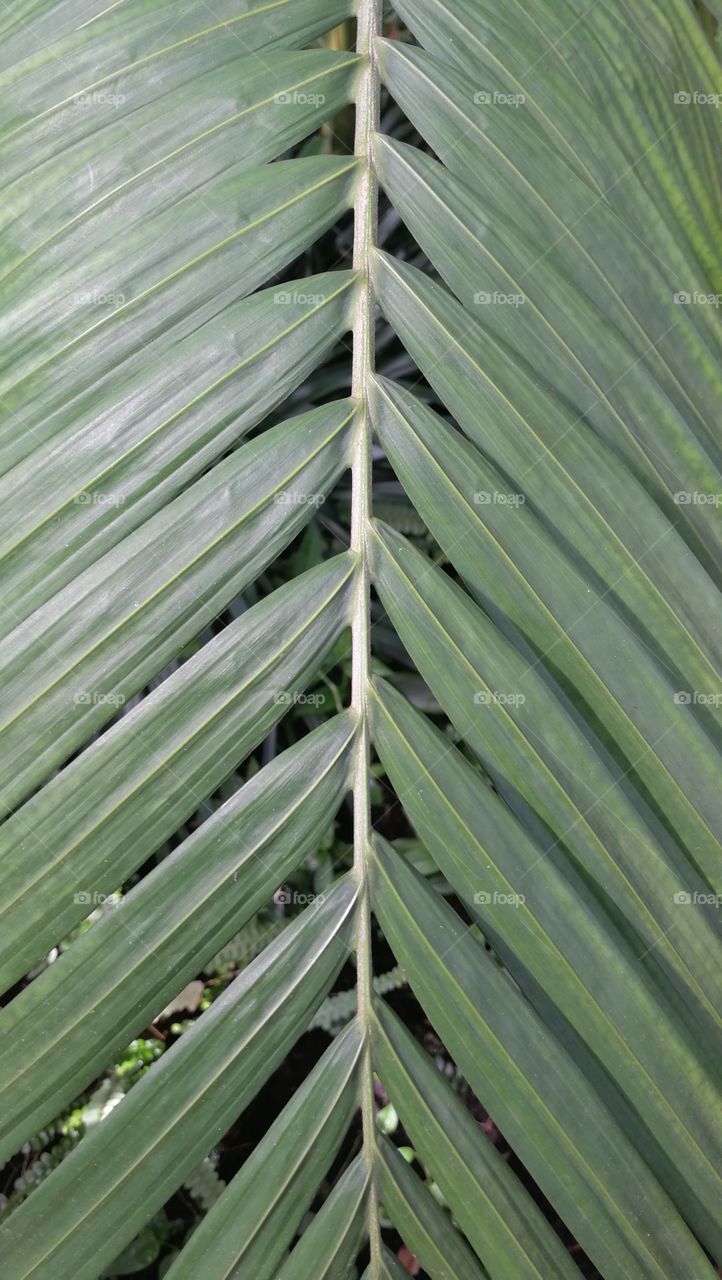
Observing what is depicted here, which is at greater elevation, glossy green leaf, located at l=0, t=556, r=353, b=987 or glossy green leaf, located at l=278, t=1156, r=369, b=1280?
glossy green leaf, located at l=0, t=556, r=353, b=987

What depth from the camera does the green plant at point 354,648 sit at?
0.45 m

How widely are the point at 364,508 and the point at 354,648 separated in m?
0.09

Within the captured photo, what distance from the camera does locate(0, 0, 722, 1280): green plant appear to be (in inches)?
17.7

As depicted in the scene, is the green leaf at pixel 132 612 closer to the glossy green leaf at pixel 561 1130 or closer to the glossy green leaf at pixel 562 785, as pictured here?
the glossy green leaf at pixel 562 785

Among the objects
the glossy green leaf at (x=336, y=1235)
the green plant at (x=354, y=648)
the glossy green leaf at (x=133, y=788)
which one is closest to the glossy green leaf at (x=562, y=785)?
the green plant at (x=354, y=648)

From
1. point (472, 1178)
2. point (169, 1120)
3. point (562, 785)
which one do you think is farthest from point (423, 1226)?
point (562, 785)

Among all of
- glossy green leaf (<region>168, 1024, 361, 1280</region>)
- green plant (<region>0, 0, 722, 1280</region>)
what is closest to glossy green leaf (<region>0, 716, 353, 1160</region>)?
green plant (<region>0, 0, 722, 1280</region>)

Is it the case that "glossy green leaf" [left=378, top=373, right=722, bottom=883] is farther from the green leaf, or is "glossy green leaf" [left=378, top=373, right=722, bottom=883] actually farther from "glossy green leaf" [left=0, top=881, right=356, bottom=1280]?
"glossy green leaf" [left=0, top=881, right=356, bottom=1280]

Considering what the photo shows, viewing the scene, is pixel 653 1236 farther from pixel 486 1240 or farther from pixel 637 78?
pixel 637 78

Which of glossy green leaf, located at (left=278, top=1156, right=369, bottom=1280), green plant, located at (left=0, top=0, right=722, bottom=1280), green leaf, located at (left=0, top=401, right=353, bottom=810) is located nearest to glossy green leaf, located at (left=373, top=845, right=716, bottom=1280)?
green plant, located at (left=0, top=0, right=722, bottom=1280)

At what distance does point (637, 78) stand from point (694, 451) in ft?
0.89

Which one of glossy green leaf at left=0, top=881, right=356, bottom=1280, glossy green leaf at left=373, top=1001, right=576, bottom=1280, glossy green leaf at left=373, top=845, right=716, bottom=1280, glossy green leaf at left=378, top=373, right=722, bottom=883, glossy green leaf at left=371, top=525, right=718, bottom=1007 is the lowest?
glossy green leaf at left=0, top=881, right=356, bottom=1280

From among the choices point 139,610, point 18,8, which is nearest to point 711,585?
point 139,610

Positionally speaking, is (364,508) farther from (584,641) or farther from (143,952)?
(143,952)
